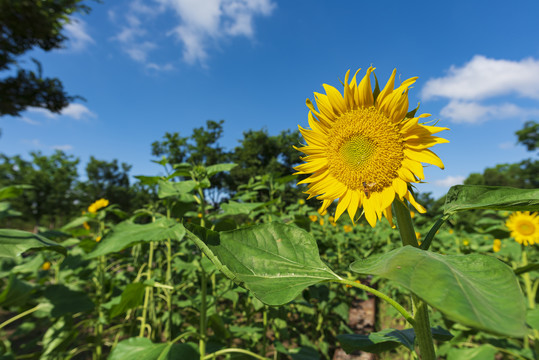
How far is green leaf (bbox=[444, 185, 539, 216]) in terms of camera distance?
1.76ft

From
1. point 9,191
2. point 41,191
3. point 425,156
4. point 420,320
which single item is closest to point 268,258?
point 420,320

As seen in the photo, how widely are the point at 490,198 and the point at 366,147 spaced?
1.07ft

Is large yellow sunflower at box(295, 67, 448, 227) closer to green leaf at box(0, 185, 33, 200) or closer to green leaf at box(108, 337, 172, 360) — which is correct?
green leaf at box(108, 337, 172, 360)

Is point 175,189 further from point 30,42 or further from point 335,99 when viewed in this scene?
point 30,42

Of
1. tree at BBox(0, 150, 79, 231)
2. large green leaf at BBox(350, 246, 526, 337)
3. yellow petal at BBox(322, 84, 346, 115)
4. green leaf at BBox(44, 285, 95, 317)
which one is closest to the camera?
large green leaf at BBox(350, 246, 526, 337)

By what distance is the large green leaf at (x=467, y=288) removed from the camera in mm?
296

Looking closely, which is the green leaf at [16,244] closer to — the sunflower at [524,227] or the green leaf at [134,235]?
the green leaf at [134,235]

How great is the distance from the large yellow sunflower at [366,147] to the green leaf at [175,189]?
733 mm

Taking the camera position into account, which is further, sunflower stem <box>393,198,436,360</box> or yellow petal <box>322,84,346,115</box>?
yellow petal <box>322,84,346,115</box>

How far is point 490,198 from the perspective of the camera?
59cm

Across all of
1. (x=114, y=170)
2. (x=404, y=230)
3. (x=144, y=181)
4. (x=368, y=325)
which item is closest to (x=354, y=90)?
(x=404, y=230)

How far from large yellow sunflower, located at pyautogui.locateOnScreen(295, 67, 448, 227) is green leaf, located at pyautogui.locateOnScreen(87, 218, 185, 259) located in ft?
1.94

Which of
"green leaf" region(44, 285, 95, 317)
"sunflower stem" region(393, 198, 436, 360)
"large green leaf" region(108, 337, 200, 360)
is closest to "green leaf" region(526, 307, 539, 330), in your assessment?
"sunflower stem" region(393, 198, 436, 360)

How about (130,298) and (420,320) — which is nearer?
(420,320)
